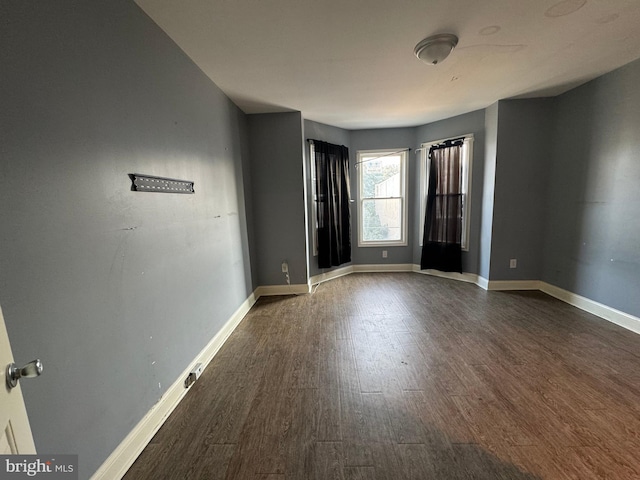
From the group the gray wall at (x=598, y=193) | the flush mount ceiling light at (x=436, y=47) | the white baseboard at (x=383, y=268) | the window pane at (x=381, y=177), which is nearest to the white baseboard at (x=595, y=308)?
the gray wall at (x=598, y=193)

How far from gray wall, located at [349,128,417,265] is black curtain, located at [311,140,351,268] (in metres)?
0.22

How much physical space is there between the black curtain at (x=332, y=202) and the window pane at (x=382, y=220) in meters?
0.40

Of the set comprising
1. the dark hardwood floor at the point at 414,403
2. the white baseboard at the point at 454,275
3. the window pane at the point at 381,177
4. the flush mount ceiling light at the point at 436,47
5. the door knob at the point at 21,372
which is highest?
the flush mount ceiling light at the point at 436,47

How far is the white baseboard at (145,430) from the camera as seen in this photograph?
4.05 ft

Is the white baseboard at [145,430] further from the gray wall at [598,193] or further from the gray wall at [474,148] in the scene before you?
the gray wall at [598,193]

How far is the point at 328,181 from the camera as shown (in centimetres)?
407

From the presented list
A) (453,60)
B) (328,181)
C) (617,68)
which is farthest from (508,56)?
(328,181)

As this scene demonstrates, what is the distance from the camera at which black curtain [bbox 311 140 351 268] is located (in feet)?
13.2

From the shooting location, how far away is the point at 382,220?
4688mm

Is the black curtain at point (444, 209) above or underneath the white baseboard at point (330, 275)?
above

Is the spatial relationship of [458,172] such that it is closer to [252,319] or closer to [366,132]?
[366,132]

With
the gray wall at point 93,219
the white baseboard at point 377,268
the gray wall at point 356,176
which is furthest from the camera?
the white baseboard at point 377,268

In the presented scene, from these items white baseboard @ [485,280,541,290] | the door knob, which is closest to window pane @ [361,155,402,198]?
white baseboard @ [485,280,541,290]

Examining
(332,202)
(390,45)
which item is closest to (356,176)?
(332,202)
